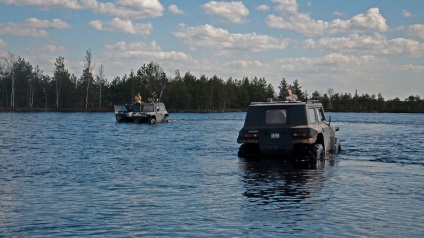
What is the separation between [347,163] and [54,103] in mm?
143841

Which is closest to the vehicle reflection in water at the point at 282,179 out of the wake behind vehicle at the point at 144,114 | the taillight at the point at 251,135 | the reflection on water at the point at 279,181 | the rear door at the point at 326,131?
the reflection on water at the point at 279,181

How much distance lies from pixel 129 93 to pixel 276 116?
130 meters

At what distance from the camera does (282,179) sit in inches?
583

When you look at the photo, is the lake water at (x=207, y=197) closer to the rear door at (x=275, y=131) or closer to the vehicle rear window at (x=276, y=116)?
the rear door at (x=275, y=131)

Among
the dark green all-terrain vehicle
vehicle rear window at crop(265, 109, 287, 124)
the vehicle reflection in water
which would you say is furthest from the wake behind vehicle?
vehicle rear window at crop(265, 109, 287, 124)

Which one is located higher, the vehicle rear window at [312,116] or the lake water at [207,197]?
the vehicle rear window at [312,116]

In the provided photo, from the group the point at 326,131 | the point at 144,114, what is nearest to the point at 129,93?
the point at 144,114

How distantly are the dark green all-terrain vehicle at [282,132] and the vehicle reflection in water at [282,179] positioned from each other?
1.23ft

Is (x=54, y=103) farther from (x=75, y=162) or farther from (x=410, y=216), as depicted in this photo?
(x=410, y=216)

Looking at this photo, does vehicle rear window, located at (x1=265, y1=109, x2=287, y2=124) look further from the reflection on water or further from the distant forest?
the distant forest

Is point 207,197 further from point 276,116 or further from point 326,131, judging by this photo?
point 326,131

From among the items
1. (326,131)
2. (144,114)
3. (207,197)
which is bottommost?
(207,197)

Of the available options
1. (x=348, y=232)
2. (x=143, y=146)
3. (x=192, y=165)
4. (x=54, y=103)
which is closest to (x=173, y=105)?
(x=54, y=103)

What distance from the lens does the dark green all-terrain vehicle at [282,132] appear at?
58.1ft
